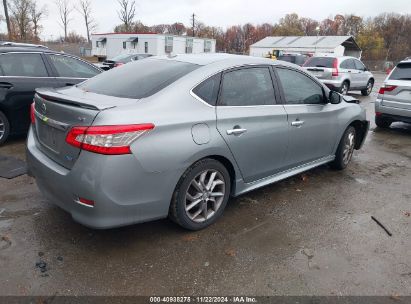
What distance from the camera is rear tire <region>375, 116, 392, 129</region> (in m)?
8.66

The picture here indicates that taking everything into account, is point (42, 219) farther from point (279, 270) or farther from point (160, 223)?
point (279, 270)

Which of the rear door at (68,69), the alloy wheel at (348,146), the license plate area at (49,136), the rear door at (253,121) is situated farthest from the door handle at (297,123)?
the rear door at (68,69)

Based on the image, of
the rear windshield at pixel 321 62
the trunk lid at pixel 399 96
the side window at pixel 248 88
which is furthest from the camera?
the rear windshield at pixel 321 62

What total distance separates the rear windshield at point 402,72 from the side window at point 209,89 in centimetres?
619

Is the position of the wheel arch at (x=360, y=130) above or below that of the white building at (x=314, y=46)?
below

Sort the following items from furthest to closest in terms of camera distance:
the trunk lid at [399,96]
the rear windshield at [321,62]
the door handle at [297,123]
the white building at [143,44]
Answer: the white building at [143,44]
the rear windshield at [321,62]
the trunk lid at [399,96]
the door handle at [297,123]

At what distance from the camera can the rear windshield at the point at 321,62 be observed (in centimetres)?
1395

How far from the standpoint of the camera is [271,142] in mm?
3840

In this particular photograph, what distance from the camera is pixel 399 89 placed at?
7812mm

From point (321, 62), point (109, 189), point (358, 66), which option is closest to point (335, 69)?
point (321, 62)

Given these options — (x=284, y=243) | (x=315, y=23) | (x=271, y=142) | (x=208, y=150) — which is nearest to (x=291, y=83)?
(x=271, y=142)

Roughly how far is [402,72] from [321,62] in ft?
21.0

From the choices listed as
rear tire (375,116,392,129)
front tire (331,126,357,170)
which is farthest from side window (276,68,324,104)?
rear tire (375,116,392,129)

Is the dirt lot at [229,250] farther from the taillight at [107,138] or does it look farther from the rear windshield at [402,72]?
the rear windshield at [402,72]
